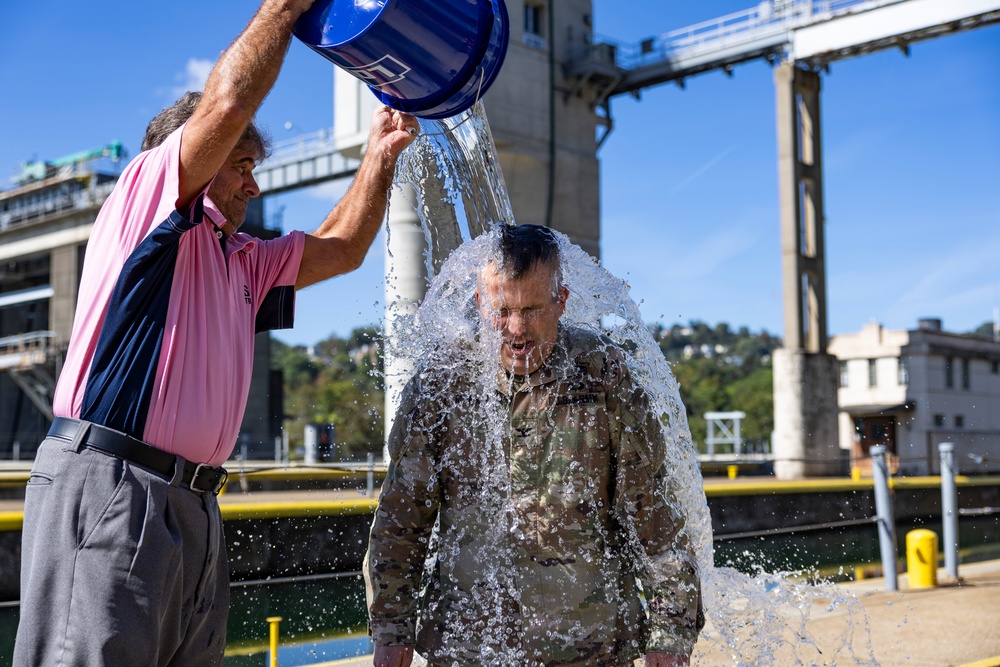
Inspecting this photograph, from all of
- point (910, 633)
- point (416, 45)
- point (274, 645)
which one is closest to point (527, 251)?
point (416, 45)

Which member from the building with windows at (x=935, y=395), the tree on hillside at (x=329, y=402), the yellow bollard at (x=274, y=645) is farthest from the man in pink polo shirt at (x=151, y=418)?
the tree on hillside at (x=329, y=402)

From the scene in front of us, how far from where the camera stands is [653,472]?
253cm

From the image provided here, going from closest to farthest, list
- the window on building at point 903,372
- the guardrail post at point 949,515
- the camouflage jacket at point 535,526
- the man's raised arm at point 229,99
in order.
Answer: the man's raised arm at point 229,99 → the camouflage jacket at point 535,526 → the guardrail post at point 949,515 → the window on building at point 903,372

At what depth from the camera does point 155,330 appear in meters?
2.19

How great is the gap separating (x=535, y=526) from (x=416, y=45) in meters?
1.30

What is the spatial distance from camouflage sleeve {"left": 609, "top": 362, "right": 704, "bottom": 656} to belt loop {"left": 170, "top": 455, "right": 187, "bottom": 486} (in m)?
1.04

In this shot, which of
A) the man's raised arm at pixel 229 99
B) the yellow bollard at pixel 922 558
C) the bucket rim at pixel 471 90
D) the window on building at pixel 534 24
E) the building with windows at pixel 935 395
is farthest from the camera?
the building with windows at pixel 935 395

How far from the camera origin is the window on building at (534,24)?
23016 mm

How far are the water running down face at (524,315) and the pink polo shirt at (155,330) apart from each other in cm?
66

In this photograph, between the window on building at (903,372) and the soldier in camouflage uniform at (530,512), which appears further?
the window on building at (903,372)

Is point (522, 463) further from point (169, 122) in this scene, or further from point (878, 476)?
point (878, 476)

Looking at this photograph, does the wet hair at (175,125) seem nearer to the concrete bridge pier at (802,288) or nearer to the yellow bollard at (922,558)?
the yellow bollard at (922,558)

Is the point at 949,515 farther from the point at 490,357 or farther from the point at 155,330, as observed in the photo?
the point at 155,330

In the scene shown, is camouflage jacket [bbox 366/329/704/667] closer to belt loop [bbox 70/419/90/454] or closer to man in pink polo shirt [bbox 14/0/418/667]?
man in pink polo shirt [bbox 14/0/418/667]
